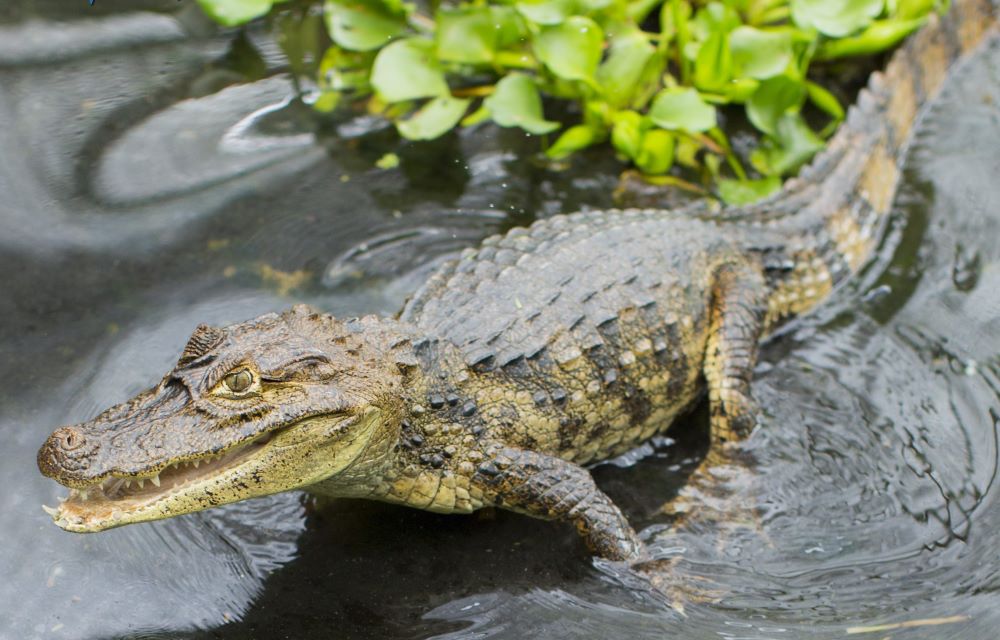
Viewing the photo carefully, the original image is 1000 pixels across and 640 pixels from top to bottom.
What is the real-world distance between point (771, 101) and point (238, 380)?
12.0 feet

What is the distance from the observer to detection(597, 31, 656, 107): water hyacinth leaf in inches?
205

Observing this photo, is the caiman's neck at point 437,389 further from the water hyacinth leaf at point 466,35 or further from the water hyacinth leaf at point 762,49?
the water hyacinth leaf at point 762,49

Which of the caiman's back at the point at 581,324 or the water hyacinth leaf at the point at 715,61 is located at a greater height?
the water hyacinth leaf at the point at 715,61

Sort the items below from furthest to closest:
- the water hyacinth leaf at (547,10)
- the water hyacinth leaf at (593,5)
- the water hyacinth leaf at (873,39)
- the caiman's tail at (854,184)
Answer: the water hyacinth leaf at (873,39), the water hyacinth leaf at (593,5), the water hyacinth leaf at (547,10), the caiman's tail at (854,184)

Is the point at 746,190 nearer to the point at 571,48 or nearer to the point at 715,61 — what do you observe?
the point at 715,61

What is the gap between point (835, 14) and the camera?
17.7ft

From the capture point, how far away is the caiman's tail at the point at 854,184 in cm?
469

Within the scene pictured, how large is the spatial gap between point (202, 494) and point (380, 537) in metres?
0.81

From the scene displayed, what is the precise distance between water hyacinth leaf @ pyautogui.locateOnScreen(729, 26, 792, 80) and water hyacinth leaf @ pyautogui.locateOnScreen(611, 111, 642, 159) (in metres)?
0.64

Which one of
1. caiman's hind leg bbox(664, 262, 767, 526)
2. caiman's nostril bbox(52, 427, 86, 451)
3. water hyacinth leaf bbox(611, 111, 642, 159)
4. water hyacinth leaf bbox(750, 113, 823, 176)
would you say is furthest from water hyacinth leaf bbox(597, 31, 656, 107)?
caiman's nostril bbox(52, 427, 86, 451)

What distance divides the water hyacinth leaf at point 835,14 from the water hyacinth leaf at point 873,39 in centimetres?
24

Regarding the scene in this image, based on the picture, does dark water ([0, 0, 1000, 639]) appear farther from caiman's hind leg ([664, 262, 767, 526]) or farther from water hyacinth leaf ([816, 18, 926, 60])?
water hyacinth leaf ([816, 18, 926, 60])

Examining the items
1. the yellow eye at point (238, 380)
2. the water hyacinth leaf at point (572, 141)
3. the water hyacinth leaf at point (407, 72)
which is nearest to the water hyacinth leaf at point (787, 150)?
the water hyacinth leaf at point (572, 141)

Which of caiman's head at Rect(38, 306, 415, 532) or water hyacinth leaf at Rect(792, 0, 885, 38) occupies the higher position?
water hyacinth leaf at Rect(792, 0, 885, 38)
